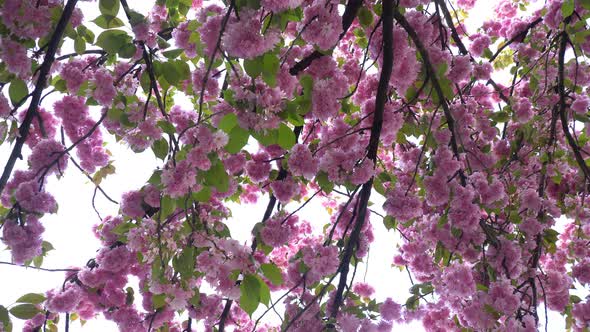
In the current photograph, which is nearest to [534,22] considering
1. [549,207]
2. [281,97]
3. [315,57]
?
[549,207]

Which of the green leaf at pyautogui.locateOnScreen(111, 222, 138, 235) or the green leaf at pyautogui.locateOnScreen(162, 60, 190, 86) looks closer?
the green leaf at pyautogui.locateOnScreen(162, 60, 190, 86)

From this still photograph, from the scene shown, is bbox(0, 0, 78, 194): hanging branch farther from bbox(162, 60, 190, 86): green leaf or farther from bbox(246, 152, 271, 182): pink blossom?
bbox(246, 152, 271, 182): pink blossom

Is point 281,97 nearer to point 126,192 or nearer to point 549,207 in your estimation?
point 126,192

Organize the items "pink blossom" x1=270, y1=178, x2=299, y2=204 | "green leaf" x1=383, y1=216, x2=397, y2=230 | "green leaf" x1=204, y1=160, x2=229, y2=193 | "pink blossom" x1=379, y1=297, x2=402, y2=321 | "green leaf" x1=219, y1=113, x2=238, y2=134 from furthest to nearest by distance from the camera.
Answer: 1. "green leaf" x1=383, y1=216, x2=397, y2=230
2. "pink blossom" x1=270, y1=178, x2=299, y2=204
3. "pink blossom" x1=379, y1=297, x2=402, y2=321
4. "green leaf" x1=204, y1=160, x2=229, y2=193
5. "green leaf" x1=219, y1=113, x2=238, y2=134

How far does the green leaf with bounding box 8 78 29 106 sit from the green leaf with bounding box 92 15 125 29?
14.8 inches

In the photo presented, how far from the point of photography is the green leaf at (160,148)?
2.05 m

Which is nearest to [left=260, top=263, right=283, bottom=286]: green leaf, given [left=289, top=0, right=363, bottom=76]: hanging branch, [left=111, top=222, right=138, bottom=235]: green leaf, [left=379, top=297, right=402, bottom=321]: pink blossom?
[left=379, top=297, right=402, bottom=321]: pink blossom

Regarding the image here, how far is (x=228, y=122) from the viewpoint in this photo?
1581 millimetres

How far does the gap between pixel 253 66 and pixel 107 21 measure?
0.70m

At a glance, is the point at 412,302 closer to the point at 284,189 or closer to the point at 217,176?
the point at 284,189

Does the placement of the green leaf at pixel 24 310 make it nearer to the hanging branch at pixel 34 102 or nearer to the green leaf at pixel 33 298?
the green leaf at pixel 33 298

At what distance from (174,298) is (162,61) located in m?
0.98

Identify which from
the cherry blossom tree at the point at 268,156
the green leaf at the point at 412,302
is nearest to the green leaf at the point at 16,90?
the cherry blossom tree at the point at 268,156

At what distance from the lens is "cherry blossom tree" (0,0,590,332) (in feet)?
5.64
